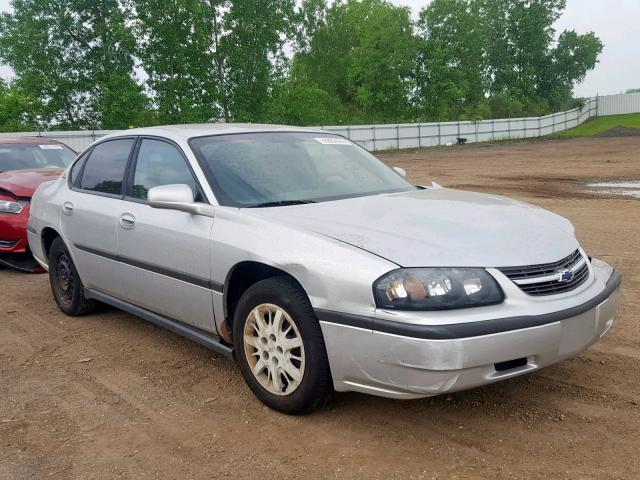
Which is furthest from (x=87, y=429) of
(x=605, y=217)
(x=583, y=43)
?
(x=583, y=43)

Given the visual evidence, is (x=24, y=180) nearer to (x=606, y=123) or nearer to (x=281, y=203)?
(x=281, y=203)

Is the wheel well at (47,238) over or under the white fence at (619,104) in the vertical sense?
over

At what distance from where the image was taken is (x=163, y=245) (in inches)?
157

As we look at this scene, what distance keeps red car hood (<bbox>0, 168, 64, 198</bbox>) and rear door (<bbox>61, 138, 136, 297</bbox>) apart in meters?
2.38

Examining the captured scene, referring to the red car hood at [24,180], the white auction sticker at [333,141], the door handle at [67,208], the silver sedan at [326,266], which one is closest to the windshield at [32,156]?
the red car hood at [24,180]

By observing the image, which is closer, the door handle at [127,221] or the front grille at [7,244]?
the door handle at [127,221]

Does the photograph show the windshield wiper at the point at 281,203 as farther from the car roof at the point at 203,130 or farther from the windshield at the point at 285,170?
the car roof at the point at 203,130

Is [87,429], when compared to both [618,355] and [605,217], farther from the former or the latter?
[605,217]

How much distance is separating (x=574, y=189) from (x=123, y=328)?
1273cm

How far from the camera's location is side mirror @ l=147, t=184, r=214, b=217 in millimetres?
3736

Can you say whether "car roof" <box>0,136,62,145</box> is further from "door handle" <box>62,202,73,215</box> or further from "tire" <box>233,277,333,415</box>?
"tire" <box>233,277,333,415</box>

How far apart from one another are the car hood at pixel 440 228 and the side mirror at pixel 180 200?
35 cm

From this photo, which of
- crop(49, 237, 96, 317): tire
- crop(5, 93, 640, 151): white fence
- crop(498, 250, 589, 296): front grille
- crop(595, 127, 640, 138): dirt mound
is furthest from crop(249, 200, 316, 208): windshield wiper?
crop(595, 127, 640, 138): dirt mound

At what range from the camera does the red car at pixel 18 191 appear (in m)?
7.22
